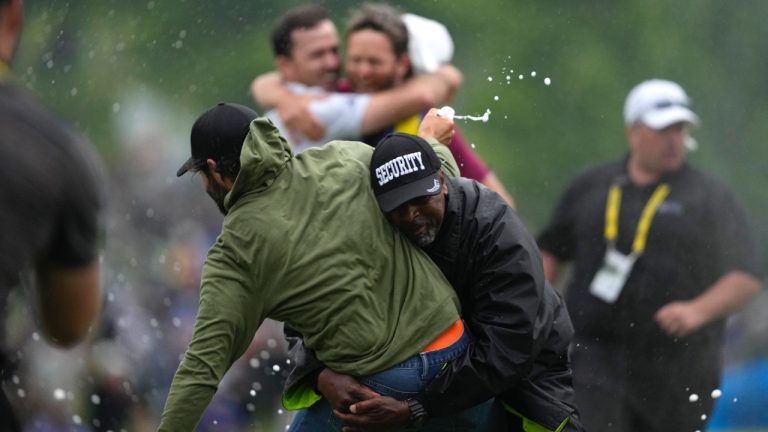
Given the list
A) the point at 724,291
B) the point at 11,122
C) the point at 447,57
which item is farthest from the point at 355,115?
the point at 11,122

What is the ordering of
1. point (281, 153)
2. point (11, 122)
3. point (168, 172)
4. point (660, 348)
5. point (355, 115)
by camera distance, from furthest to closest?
point (168, 172) < point (660, 348) < point (355, 115) < point (281, 153) < point (11, 122)

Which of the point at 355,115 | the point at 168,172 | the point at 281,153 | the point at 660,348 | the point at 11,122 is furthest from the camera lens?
the point at 168,172

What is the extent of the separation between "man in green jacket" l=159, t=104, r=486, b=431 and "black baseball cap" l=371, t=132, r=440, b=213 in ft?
0.10

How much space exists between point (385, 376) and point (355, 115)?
237 centimetres

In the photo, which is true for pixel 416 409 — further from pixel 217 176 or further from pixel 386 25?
pixel 386 25

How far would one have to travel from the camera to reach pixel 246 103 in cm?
743

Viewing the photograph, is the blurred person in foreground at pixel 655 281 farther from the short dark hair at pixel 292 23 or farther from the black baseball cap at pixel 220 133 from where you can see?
the black baseball cap at pixel 220 133

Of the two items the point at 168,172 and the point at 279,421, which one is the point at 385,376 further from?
the point at 168,172

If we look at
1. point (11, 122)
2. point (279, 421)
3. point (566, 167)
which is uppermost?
point (566, 167)

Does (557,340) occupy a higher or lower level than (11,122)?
lower

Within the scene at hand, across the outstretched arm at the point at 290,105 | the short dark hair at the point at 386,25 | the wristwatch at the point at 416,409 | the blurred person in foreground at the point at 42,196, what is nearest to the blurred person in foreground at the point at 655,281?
the short dark hair at the point at 386,25

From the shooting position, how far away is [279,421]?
7.25 metres

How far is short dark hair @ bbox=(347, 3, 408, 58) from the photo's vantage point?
624 centimetres

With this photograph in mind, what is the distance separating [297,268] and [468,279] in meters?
0.49
